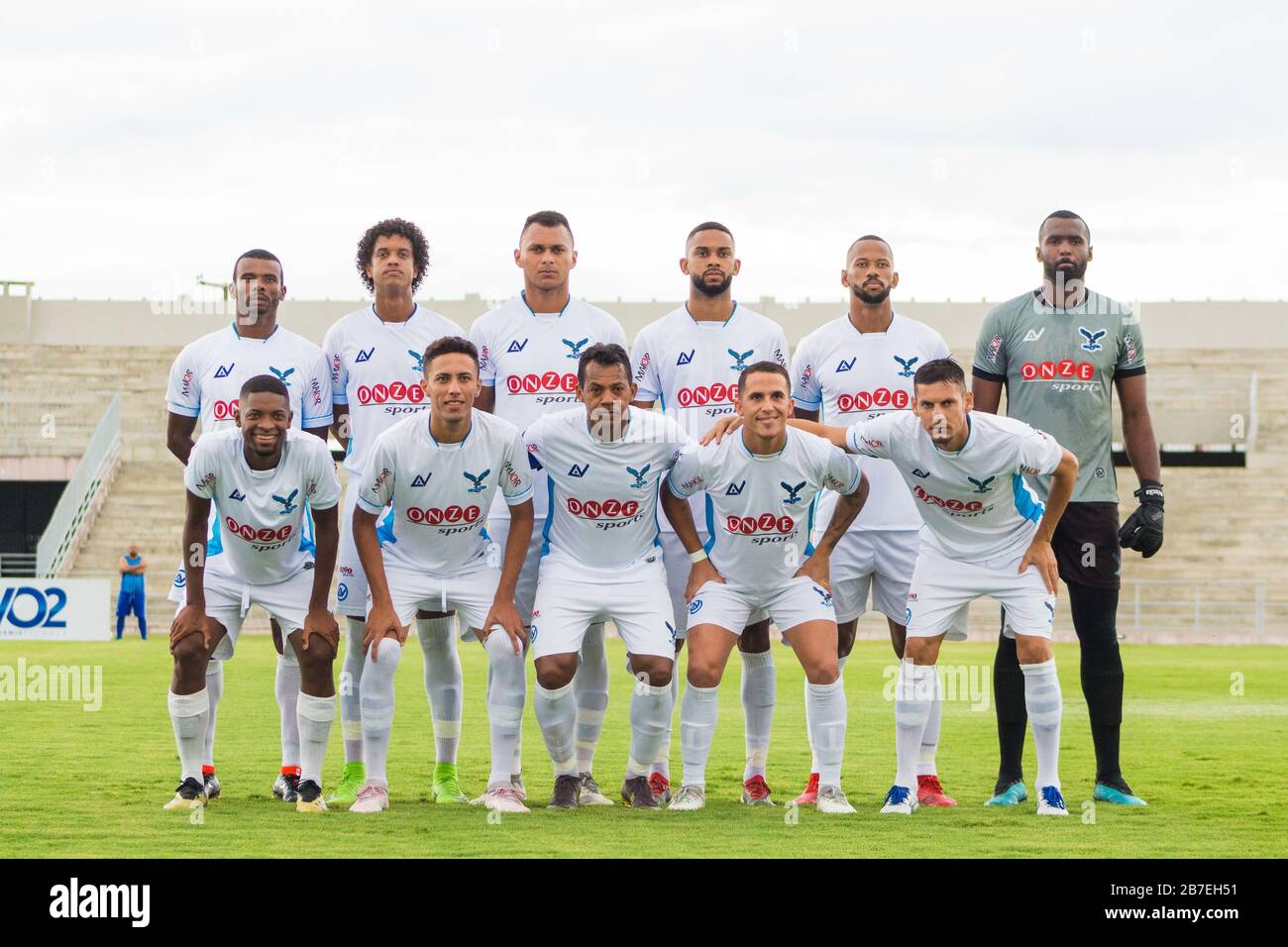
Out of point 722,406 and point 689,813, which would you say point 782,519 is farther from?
point 689,813

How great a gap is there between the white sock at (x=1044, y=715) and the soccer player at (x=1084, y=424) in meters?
0.45

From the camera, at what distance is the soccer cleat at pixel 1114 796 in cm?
718

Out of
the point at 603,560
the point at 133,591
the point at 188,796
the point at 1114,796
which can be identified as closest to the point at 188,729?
the point at 188,796

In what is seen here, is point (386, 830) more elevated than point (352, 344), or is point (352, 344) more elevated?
point (352, 344)

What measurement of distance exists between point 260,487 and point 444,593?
3.10 ft

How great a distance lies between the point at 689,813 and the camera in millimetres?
6727

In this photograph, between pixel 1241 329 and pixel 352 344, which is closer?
pixel 352 344

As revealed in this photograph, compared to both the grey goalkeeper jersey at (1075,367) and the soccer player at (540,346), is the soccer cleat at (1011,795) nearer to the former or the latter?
the grey goalkeeper jersey at (1075,367)

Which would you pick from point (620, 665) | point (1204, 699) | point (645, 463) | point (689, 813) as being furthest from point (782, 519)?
point (620, 665)

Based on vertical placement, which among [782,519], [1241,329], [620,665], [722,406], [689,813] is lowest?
[620,665]

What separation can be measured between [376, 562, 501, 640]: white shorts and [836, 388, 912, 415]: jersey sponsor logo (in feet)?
6.63

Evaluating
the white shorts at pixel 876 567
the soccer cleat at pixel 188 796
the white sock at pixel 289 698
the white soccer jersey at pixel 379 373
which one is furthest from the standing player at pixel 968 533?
the soccer cleat at pixel 188 796

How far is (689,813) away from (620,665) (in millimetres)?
12110
